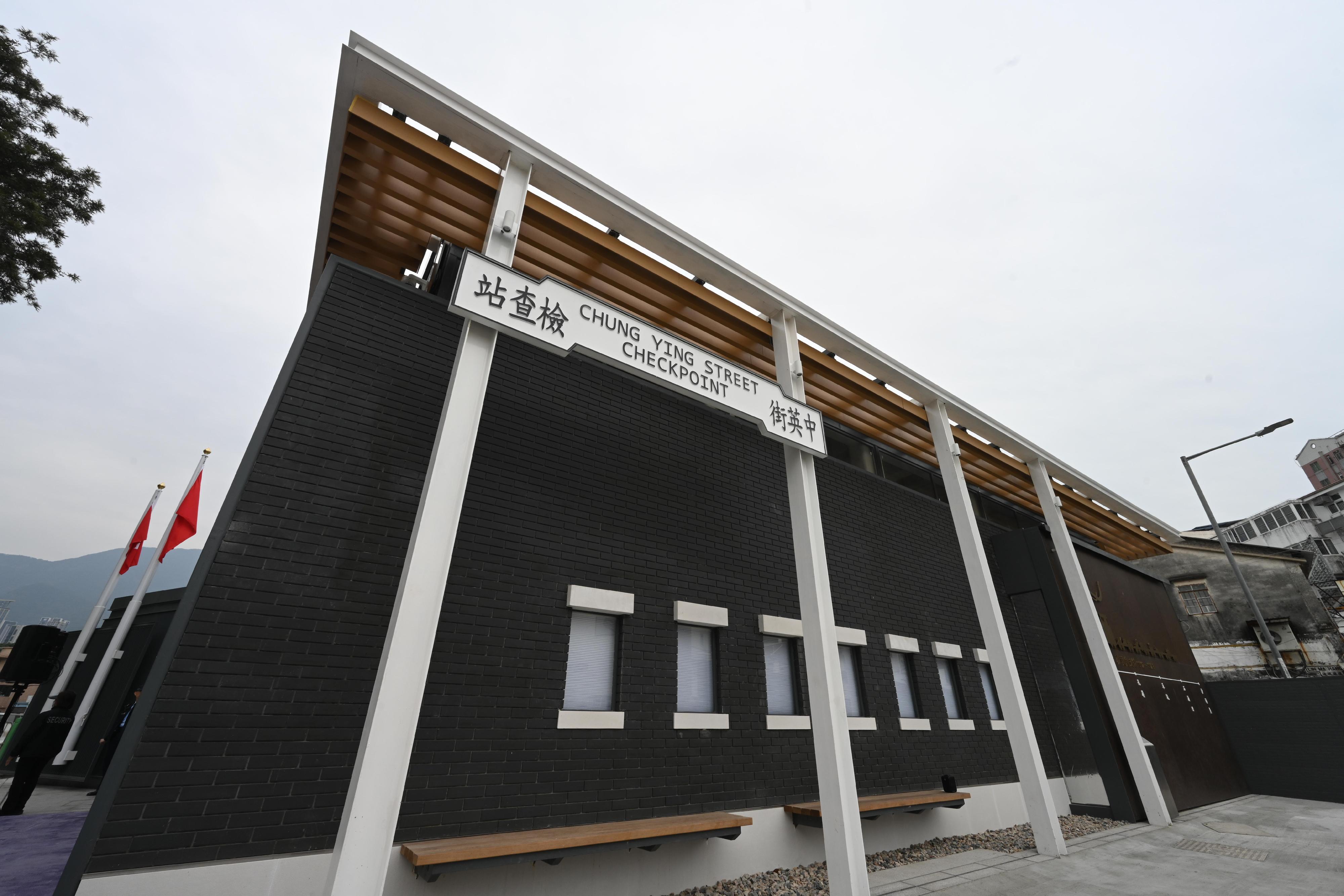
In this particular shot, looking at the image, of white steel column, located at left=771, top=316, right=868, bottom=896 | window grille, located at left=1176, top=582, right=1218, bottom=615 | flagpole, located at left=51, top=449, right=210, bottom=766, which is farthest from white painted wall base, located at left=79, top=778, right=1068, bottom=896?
window grille, located at left=1176, top=582, right=1218, bottom=615

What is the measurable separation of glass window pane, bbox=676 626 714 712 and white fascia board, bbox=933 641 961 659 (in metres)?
5.29

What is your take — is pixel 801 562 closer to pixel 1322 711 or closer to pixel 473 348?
pixel 473 348

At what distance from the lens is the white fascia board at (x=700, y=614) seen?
7117mm

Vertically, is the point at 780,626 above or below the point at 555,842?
above

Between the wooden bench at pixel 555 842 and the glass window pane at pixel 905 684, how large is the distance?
4722mm

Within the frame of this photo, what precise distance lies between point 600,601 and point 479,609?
139cm

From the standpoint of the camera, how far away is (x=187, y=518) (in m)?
10.3

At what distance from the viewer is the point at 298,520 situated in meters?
5.12

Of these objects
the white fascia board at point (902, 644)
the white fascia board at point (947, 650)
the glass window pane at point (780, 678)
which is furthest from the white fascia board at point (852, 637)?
the white fascia board at point (947, 650)

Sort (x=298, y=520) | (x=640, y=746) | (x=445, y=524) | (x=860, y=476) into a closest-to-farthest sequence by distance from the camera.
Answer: (x=445, y=524)
(x=298, y=520)
(x=640, y=746)
(x=860, y=476)

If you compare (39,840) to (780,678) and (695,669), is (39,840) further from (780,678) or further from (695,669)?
(780,678)

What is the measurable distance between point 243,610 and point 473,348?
304 centimetres

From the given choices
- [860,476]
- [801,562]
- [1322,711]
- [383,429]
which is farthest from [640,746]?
[1322,711]

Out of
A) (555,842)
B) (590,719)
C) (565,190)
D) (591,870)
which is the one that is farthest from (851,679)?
(565,190)
